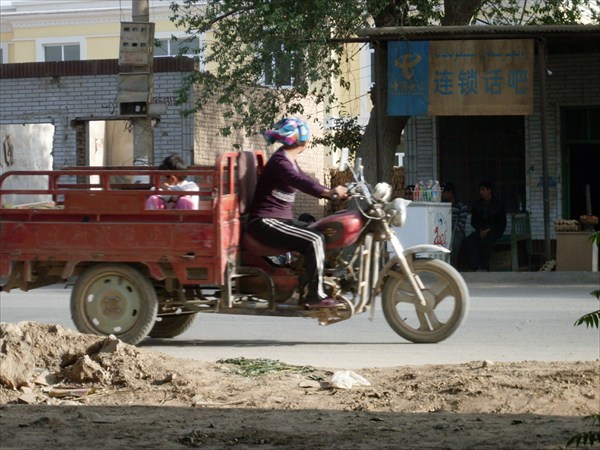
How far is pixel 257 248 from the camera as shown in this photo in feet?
33.6

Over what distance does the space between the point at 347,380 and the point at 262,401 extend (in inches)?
29.7

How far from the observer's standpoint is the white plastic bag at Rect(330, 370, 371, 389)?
25.1 feet

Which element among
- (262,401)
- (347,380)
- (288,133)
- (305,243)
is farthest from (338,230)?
(262,401)

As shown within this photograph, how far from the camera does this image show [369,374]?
823 cm

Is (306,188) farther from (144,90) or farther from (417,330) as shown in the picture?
(144,90)

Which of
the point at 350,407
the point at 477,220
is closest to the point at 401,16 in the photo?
the point at 477,220

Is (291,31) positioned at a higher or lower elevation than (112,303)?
higher

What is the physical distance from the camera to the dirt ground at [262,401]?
6051mm

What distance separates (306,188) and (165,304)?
1672 mm

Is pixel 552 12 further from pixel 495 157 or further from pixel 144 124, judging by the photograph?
pixel 144 124

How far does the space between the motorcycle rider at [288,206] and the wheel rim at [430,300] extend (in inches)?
28.7

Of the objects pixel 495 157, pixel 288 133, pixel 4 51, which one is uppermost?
pixel 4 51

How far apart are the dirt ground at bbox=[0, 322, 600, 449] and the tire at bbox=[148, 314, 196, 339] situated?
2.24 m

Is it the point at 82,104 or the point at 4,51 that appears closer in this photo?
the point at 82,104
